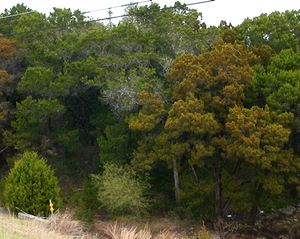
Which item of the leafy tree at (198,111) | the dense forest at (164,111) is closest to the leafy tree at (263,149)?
the dense forest at (164,111)

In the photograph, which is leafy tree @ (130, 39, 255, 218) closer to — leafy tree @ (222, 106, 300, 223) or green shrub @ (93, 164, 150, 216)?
leafy tree @ (222, 106, 300, 223)

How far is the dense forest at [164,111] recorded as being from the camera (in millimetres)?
16562

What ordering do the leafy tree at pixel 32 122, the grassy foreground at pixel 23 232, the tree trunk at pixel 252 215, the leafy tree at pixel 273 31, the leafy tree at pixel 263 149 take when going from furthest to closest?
the leafy tree at pixel 273 31
the leafy tree at pixel 32 122
the tree trunk at pixel 252 215
the leafy tree at pixel 263 149
the grassy foreground at pixel 23 232

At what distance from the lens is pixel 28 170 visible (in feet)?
47.7

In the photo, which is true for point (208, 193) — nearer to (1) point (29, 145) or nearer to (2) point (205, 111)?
(2) point (205, 111)

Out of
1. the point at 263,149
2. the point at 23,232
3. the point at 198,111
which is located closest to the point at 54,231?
the point at 23,232

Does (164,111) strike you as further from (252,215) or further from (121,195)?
(252,215)

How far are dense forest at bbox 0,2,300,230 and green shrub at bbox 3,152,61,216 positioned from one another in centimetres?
84

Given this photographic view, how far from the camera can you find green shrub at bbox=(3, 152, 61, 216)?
14211mm

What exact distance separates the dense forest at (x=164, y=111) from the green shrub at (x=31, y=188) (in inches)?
33.0

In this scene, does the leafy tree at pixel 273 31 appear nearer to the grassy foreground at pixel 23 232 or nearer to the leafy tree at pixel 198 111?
the leafy tree at pixel 198 111

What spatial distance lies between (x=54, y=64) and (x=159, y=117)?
8.49 meters

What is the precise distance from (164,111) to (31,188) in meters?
7.13

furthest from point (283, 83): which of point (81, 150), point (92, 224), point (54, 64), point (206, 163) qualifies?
point (81, 150)
